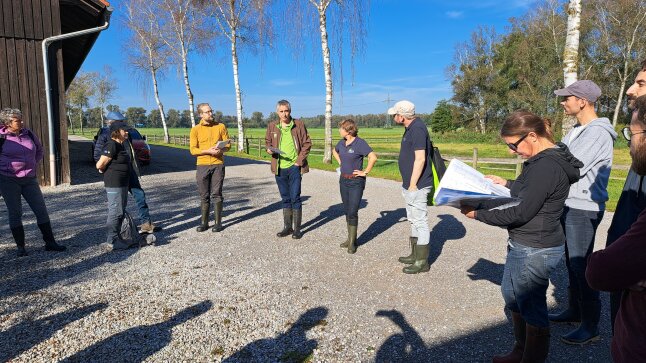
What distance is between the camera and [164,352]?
2727 millimetres

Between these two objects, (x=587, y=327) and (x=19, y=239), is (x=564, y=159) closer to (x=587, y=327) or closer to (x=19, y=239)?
(x=587, y=327)

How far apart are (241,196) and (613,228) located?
7.89 meters

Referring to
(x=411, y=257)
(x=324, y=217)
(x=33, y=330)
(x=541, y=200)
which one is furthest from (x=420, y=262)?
(x=33, y=330)

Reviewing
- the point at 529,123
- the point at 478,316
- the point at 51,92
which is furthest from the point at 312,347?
the point at 51,92

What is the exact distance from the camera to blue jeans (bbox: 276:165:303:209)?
18.1ft

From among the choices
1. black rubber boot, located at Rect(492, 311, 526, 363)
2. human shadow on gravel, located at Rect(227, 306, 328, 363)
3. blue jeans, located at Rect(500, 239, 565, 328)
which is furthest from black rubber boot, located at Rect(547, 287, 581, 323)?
human shadow on gravel, located at Rect(227, 306, 328, 363)

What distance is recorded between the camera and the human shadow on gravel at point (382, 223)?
18.9ft

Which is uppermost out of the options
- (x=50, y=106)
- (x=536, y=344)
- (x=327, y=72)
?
(x=327, y=72)

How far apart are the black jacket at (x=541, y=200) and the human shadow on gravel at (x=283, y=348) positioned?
1.54 metres

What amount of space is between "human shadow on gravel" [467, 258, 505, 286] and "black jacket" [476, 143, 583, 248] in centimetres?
196

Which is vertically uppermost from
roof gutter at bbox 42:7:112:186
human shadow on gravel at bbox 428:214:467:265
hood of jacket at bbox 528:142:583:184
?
roof gutter at bbox 42:7:112:186

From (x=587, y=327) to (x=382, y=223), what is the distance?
12.9 feet

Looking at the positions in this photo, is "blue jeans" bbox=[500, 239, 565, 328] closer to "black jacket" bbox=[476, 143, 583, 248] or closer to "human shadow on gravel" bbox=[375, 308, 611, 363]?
"black jacket" bbox=[476, 143, 583, 248]

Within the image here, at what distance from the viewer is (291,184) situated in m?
5.58
